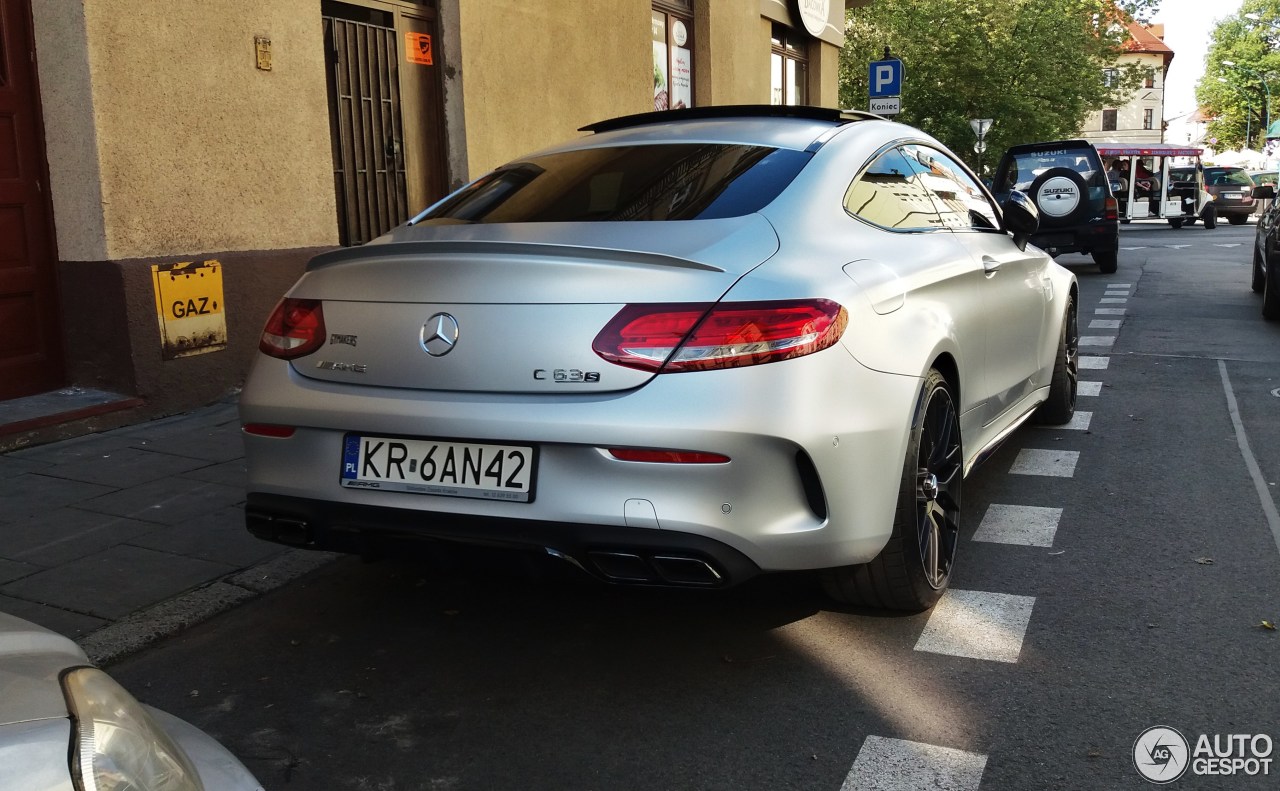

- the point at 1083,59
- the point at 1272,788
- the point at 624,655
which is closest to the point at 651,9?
the point at 624,655

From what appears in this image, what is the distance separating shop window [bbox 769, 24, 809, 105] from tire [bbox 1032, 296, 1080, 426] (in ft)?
36.7

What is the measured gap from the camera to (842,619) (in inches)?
152

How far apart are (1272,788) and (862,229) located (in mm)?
1859

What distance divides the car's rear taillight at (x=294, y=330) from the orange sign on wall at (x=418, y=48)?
6622mm

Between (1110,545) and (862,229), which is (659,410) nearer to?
(862,229)

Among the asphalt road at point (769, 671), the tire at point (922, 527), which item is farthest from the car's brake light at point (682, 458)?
the tire at point (922, 527)

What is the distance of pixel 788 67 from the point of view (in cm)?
1877

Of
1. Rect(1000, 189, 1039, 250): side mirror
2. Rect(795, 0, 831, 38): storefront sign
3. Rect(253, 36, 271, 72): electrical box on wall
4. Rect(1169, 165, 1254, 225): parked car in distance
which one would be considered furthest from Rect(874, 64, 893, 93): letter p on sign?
Rect(1169, 165, 1254, 225): parked car in distance

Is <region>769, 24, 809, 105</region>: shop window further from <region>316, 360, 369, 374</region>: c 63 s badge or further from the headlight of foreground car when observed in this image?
the headlight of foreground car

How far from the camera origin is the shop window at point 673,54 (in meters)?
14.3

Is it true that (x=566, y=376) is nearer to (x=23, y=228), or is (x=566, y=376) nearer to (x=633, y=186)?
(x=633, y=186)

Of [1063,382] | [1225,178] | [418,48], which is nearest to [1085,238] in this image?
[418,48]

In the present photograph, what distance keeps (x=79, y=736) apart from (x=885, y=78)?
1598cm

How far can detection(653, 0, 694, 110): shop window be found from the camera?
14.3 m
